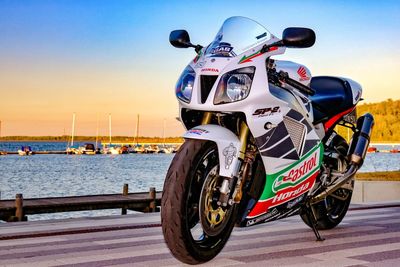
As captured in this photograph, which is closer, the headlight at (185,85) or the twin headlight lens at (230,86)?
the twin headlight lens at (230,86)

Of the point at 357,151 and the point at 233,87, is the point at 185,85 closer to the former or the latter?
the point at 233,87

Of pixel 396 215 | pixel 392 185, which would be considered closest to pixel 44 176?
pixel 392 185

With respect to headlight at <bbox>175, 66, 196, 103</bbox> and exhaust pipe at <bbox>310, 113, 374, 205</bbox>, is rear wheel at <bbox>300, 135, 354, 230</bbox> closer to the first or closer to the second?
exhaust pipe at <bbox>310, 113, 374, 205</bbox>

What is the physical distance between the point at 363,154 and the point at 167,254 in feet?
7.46

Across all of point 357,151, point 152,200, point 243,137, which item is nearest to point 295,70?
point 243,137

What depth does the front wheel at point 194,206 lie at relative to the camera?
4871 mm

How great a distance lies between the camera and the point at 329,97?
666cm

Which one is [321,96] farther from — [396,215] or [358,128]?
[396,215]

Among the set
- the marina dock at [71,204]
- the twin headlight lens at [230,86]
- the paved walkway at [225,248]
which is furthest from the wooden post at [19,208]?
the twin headlight lens at [230,86]

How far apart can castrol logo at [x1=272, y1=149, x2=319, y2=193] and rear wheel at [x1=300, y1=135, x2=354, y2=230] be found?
936 mm

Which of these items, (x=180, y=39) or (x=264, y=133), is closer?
(x=264, y=133)

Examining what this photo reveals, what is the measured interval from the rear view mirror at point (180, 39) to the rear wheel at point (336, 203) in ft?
6.10

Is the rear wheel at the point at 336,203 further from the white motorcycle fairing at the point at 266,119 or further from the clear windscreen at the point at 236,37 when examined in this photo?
the clear windscreen at the point at 236,37

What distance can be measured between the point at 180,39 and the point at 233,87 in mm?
1039
